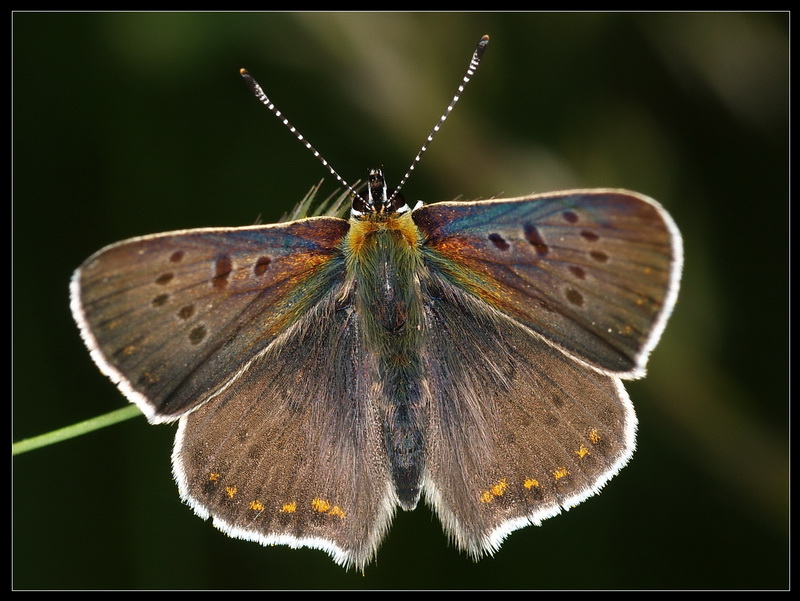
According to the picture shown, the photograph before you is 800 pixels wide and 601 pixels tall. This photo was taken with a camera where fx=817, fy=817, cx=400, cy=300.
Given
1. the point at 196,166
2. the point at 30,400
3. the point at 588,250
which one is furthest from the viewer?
the point at 196,166

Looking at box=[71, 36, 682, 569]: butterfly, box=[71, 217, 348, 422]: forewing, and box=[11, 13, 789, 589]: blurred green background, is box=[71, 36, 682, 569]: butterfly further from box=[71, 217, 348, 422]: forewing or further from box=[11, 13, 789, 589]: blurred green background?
box=[11, 13, 789, 589]: blurred green background

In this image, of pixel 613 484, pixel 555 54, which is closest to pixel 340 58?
pixel 555 54

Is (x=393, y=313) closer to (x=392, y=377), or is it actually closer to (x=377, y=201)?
(x=392, y=377)

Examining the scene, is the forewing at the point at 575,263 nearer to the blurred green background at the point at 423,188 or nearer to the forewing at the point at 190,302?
the forewing at the point at 190,302

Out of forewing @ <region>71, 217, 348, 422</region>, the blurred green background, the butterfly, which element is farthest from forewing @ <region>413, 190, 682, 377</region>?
the blurred green background

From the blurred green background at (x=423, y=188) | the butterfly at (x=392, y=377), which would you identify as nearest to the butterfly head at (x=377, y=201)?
the butterfly at (x=392, y=377)

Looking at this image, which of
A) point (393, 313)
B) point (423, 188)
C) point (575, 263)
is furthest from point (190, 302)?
point (423, 188)

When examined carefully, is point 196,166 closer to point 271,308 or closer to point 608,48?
point 271,308
